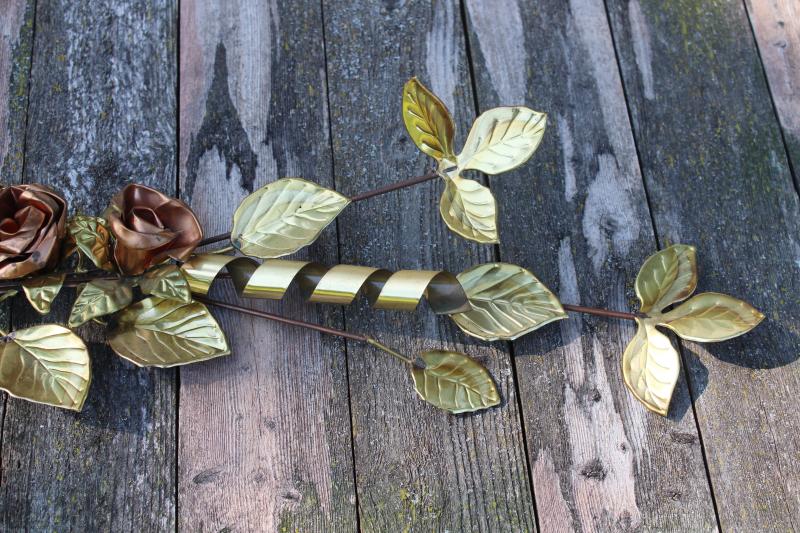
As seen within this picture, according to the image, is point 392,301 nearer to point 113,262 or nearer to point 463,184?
point 463,184

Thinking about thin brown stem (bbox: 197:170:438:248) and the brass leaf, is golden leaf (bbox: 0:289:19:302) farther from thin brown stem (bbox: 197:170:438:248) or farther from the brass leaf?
the brass leaf

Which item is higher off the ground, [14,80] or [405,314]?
[14,80]

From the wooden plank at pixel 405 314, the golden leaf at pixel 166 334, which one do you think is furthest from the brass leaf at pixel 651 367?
the golden leaf at pixel 166 334

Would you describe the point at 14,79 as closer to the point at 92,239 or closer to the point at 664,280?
the point at 92,239

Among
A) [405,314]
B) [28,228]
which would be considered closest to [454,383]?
[405,314]

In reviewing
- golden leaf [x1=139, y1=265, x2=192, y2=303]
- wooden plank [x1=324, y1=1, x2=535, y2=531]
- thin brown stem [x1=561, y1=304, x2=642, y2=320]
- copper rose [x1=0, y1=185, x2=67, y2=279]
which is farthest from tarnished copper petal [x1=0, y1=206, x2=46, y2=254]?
thin brown stem [x1=561, y1=304, x2=642, y2=320]

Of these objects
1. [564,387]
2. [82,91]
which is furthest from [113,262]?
[564,387]
